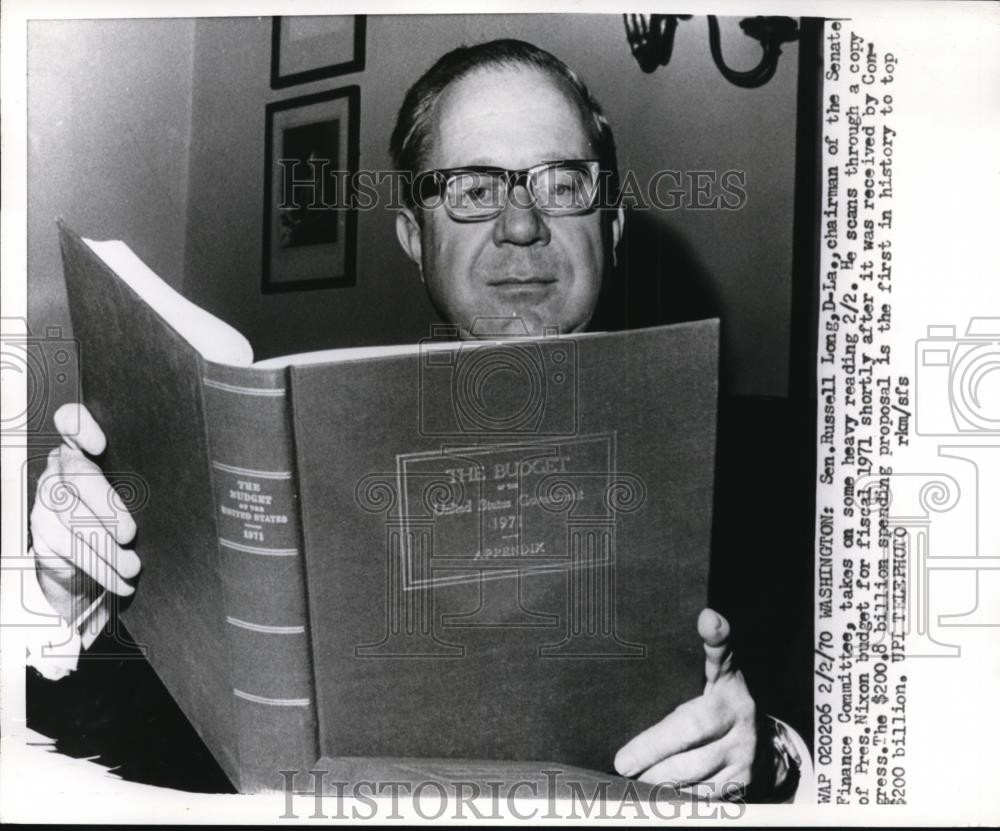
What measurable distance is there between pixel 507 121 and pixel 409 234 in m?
0.14

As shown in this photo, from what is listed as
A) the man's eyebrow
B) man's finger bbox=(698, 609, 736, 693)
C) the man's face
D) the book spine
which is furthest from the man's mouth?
man's finger bbox=(698, 609, 736, 693)

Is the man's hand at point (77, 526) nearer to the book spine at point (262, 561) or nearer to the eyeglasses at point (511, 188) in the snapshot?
the book spine at point (262, 561)

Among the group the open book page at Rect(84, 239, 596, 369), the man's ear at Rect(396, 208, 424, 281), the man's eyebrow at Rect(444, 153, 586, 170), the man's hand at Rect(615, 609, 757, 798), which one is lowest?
the man's hand at Rect(615, 609, 757, 798)

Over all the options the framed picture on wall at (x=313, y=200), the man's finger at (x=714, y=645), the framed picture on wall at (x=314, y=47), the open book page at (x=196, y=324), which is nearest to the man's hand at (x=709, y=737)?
the man's finger at (x=714, y=645)

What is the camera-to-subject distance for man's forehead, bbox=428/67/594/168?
2.94 ft

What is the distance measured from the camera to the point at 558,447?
2.89ft

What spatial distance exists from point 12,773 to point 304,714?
0.35 m

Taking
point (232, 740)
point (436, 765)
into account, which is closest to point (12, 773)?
point (232, 740)

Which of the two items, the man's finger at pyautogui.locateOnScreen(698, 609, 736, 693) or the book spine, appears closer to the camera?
the book spine

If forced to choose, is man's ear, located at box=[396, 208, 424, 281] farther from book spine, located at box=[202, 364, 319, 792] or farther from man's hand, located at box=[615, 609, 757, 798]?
man's hand, located at box=[615, 609, 757, 798]

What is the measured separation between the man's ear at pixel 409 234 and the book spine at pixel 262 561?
23 cm

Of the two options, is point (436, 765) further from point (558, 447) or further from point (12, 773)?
point (12, 773)

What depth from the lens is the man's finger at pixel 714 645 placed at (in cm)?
91

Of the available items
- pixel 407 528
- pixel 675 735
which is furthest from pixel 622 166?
pixel 675 735
